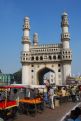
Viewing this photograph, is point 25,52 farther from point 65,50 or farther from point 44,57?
point 65,50

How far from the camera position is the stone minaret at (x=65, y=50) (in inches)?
2413

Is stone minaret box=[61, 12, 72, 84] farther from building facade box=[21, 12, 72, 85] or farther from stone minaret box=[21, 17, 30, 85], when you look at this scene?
stone minaret box=[21, 17, 30, 85]

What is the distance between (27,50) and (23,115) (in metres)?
51.4

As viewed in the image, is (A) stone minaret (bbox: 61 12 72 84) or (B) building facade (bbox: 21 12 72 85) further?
(B) building facade (bbox: 21 12 72 85)

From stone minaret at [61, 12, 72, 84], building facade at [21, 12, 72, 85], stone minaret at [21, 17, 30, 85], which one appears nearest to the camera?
stone minaret at [61, 12, 72, 84]

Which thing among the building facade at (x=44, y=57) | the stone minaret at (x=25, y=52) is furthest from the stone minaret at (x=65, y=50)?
the stone minaret at (x=25, y=52)

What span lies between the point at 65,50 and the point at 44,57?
5.95 meters

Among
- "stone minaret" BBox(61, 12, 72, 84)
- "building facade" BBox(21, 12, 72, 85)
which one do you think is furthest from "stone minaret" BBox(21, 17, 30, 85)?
"stone minaret" BBox(61, 12, 72, 84)

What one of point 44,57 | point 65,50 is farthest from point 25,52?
point 65,50

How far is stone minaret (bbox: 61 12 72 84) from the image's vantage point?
201 feet

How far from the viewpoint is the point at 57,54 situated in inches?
2532

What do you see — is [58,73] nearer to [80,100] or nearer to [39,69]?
[39,69]

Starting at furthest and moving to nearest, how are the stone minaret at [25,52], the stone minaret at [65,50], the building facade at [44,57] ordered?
the stone minaret at [25,52], the building facade at [44,57], the stone minaret at [65,50]

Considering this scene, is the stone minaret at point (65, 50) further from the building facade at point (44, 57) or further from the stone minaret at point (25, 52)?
the stone minaret at point (25, 52)
